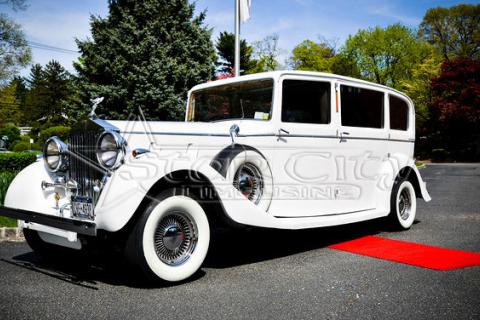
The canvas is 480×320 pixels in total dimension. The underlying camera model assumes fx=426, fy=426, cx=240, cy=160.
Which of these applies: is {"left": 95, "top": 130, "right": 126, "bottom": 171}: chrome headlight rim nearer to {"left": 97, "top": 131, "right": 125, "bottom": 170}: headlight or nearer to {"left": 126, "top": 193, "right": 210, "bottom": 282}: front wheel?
{"left": 97, "top": 131, "right": 125, "bottom": 170}: headlight

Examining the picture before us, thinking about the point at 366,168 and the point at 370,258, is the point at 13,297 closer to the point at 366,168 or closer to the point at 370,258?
the point at 370,258

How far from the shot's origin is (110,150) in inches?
142

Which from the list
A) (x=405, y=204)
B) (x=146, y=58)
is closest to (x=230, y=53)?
(x=146, y=58)

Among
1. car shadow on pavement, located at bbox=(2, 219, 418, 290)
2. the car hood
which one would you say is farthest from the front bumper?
the car hood

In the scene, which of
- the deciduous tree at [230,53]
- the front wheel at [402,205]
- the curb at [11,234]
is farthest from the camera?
the deciduous tree at [230,53]

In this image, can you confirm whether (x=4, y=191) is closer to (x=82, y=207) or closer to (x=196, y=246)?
(x=82, y=207)

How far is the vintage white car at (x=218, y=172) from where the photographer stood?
342 cm

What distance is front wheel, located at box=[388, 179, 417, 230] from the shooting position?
5926 millimetres

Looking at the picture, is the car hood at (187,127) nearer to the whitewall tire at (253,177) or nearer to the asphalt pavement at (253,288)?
the whitewall tire at (253,177)

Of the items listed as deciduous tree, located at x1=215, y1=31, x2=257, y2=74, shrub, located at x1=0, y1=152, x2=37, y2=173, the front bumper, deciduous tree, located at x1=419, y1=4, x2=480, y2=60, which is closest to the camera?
the front bumper

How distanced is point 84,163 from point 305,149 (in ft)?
7.61

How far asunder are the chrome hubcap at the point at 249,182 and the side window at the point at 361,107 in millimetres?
1434

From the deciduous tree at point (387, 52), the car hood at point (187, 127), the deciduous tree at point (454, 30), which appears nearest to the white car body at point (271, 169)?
the car hood at point (187, 127)

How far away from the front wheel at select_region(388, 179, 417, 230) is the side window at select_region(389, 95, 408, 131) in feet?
2.71
